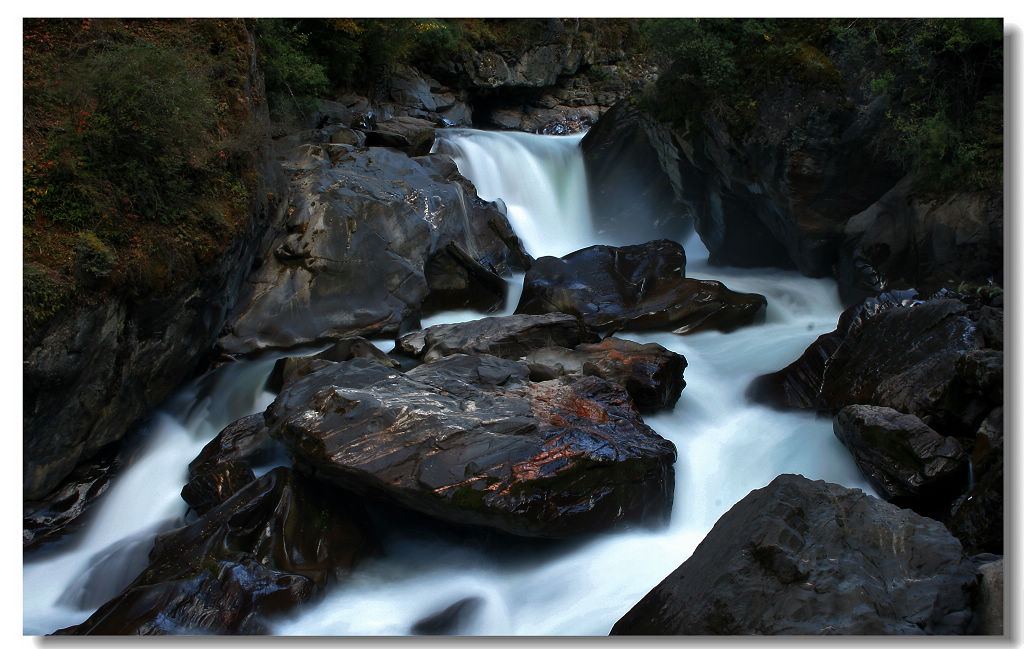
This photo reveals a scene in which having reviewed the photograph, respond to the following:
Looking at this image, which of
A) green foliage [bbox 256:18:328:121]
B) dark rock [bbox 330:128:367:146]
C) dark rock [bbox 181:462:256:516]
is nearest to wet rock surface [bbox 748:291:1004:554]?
dark rock [bbox 181:462:256:516]

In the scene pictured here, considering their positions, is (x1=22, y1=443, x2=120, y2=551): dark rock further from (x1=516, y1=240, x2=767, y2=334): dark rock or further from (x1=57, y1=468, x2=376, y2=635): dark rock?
(x1=516, y1=240, x2=767, y2=334): dark rock

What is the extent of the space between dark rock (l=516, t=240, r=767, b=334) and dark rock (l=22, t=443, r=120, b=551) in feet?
16.6

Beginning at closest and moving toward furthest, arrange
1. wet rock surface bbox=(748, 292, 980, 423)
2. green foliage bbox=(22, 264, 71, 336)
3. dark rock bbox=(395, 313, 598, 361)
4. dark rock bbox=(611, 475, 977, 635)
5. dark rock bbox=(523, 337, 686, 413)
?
dark rock bbox=(611, 475, 977, 635)
green foliage bbox=(22, 264, 71, 336)
wet rock surface bbox=(748, 292, 980, 423)
dark rock bbox=(523, 337, 686, 413)
dark rock bbox=(395, 313, 598, 361)

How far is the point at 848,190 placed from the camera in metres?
9.35

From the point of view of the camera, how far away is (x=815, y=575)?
315 centimetres

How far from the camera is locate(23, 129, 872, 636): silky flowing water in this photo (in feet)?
14.0

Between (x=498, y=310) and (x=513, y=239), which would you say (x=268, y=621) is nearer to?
(x=498, y=310)

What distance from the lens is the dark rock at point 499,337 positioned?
7.32 m

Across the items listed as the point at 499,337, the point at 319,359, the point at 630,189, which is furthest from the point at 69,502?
the point at 630,189

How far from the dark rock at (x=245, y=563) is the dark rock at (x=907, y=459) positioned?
3.70 metres

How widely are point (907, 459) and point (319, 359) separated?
5.31 m

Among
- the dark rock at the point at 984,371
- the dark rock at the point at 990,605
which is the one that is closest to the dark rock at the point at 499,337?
the dark rock at the point at 984,371

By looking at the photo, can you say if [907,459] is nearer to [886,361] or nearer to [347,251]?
[886,361]
